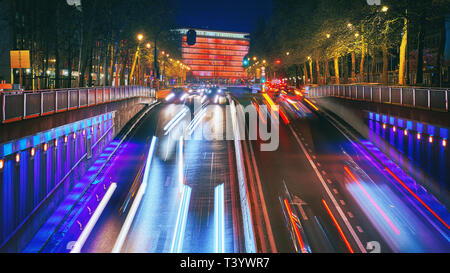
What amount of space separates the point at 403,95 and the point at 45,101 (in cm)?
1821

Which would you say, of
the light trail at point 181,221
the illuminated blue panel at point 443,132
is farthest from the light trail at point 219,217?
the illuminated blue panel at point 443,132

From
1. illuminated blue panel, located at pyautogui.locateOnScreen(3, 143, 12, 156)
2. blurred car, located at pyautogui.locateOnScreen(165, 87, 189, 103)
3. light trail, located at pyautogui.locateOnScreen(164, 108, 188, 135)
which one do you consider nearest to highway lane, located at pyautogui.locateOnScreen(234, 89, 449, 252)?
light trail, located at pyautogui.locateOnScreen(164, 108, 188, 135)

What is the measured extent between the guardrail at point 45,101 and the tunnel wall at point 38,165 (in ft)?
1.16

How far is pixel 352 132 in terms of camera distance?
31953 millimetres

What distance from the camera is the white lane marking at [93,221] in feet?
48.7

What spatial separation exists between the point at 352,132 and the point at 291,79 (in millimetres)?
116196

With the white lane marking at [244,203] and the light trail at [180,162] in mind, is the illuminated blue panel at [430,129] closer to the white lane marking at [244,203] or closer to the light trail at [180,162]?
the white lane marking at [244,203]

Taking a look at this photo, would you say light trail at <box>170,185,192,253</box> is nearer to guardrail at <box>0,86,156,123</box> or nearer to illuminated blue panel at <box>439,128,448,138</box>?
guardrail at <box>0,86,156,123</box>

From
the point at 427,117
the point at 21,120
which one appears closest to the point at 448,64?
the point at 427,117

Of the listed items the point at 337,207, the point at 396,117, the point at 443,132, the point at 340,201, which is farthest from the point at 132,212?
the point at 396,117

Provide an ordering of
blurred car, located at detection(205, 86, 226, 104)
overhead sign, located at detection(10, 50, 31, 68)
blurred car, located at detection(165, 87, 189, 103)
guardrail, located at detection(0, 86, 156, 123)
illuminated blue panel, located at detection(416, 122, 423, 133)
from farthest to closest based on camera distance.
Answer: blurred car, located at detection(205, 86, 226, 104)
blurred car, located at detection(165, 87, 189, 103)
overhead sign, located at detection(10, 50, 31, 68)
illuminated blue panel, located at detection(416, 122, 423, 133)
guardrail, located at detection(0, 86, 156, 123)

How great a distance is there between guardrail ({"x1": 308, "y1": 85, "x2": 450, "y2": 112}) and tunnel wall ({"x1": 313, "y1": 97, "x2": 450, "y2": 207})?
45 cm

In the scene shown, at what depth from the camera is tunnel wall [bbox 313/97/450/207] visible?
19.3 metres

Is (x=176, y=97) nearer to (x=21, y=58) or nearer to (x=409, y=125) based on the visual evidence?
(x=21, y=58)
